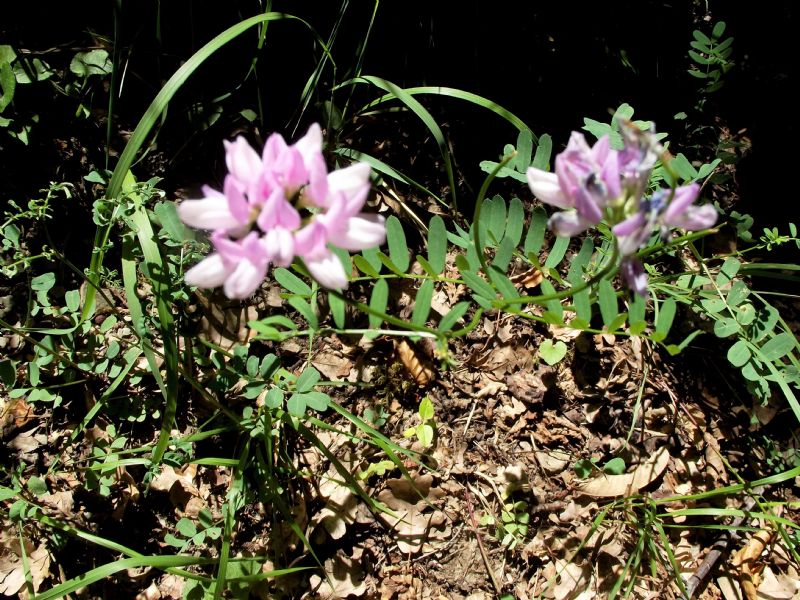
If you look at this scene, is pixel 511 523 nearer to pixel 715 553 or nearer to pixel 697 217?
pixel 715 553

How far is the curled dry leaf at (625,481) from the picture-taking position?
246 cm

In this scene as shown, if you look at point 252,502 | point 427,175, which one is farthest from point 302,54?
point 252,502

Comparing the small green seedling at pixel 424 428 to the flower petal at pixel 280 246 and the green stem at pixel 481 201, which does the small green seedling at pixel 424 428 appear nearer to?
the green stem at pixel 481 201

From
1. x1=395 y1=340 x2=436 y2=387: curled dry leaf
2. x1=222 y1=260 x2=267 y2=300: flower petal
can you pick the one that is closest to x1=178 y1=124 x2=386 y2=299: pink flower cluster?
x1=222 y1=260 x2=267 y2=300: flower petal

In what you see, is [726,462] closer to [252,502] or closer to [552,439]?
[552,439]

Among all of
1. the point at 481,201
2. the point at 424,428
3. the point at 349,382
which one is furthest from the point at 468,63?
the point at 424,428

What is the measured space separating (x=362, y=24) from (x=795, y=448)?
8.62 ft

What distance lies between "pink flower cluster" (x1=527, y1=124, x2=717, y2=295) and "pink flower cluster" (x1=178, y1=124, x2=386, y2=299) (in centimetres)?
44

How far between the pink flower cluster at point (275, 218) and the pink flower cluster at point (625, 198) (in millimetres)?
439

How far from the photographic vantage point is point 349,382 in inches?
96.3

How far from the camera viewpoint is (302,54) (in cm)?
256

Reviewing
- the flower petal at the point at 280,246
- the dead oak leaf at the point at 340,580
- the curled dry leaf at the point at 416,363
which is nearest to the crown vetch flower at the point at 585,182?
the flower petal at the point at 280,246

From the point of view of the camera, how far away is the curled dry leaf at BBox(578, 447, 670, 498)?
246 cm

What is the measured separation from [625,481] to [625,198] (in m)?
1.57
